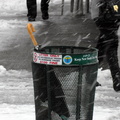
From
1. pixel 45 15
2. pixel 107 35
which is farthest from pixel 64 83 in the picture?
pixel 45 15

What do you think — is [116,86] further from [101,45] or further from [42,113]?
[42,113]

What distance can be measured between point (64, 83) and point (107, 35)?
219 centimetres

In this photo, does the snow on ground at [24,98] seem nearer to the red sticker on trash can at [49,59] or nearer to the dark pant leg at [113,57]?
the dark pant leg at [113,57]

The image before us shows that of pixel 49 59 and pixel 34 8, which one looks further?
pixel 34 8

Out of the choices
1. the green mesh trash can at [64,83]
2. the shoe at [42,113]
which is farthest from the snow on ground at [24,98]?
the green mesh trash can at [64,83]

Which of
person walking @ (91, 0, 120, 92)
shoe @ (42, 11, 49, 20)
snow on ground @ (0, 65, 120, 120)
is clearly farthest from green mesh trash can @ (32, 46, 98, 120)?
shoe @ (42, 11, 49, 20)

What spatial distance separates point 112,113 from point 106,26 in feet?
4.31

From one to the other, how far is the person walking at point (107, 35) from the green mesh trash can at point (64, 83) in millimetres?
2019

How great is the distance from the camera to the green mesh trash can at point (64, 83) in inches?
128

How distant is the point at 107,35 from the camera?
5.42 metres

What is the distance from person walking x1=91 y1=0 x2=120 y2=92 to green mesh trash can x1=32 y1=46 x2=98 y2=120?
2019 mm

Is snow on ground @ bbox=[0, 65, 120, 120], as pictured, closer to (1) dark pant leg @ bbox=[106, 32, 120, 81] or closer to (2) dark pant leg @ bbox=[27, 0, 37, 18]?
(1) dark pant leg @ bbox=[106, 32, 120, 81]

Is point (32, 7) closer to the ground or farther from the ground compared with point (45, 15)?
farther from the ground

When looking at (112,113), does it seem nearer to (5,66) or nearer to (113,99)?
(113,99)
